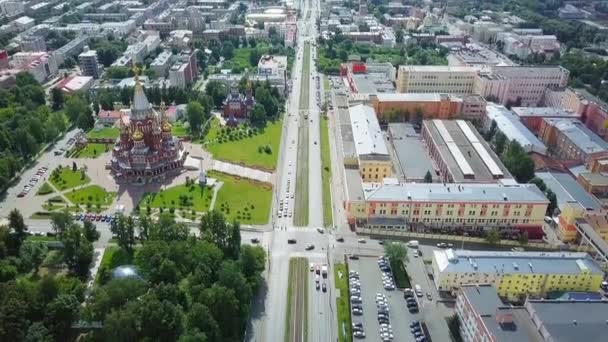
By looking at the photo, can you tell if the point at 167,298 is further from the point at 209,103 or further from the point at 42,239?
the point at 209,103

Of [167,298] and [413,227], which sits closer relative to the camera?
[167,298]

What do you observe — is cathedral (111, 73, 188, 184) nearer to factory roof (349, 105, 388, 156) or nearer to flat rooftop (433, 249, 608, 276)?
factory roof (349, 105, 388, 156)

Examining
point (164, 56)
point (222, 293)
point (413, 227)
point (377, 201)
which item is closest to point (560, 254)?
point (413, 227)

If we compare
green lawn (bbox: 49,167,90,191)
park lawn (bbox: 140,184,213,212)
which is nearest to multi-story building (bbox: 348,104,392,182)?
park lawn (bbox: 140,184,213,212)

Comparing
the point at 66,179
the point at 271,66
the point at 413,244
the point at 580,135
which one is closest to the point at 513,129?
the point at 580,135

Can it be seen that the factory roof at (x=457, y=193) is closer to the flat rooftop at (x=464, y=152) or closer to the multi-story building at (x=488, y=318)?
the flat rooftop at (x=464, y=152)

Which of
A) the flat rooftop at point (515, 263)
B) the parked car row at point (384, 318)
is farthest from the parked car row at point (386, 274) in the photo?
the flat rooftop at point (515, 263)

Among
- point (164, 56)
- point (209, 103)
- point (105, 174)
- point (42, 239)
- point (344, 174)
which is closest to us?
point (42, 239)
